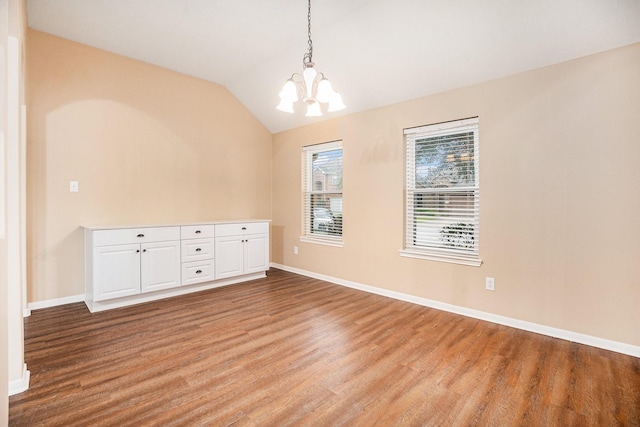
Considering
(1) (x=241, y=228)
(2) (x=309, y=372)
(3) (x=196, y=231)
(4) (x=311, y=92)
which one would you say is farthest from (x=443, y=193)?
(3) (x=196, y=231)

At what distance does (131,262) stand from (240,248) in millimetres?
1356

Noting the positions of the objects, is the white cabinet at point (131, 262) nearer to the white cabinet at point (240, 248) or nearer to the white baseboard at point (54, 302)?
the white baseboard at point (54, 302)

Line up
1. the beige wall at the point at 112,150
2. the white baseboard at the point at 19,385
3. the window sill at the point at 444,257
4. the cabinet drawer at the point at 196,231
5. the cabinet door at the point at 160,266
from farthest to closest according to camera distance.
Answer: the cabinet drawer at the point at 196,231, the cabinet door at the point at 160,266, the beige wall at the point at 112,150, the window sill at the point at 444,257, the white baseboard at the point at 19,385

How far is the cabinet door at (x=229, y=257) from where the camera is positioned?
13.8 ft

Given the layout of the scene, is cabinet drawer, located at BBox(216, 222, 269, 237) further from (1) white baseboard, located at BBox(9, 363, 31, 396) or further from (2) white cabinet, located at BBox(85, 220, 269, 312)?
(1) white baseboard, located at BBox(9, 363, 31, 396)

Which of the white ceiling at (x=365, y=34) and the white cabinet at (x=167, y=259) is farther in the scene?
the white cabinet at (x=167, y=259)

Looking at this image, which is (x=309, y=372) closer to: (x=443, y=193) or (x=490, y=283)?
(x=490, y=283)

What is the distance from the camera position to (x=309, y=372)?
2.16m

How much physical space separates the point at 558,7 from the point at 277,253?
15.0 feet

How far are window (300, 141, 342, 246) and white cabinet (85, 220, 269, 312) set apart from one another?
0.78 m

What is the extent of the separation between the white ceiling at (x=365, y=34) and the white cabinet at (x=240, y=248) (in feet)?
6.79

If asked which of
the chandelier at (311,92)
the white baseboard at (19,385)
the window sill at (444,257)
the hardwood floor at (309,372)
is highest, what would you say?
the chandelier at (311,92)

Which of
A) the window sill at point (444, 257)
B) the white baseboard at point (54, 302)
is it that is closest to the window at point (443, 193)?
Answer: the window sill at point (444, 257)

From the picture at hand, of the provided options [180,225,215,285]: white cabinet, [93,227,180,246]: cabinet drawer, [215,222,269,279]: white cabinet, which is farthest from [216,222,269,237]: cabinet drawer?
[93,227,180,246]: cabinet drawer
